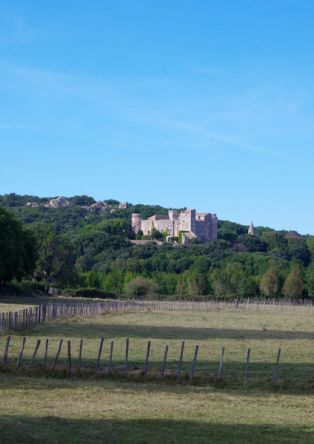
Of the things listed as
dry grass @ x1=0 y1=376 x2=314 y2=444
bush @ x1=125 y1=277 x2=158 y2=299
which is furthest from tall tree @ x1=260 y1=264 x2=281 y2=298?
dry grass @ x1=0 y1=376 x2=314 y2=444

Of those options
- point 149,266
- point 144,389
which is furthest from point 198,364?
point 149,266

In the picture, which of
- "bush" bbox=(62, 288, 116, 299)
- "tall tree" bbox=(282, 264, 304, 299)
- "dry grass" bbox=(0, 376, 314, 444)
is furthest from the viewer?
"tall tree" bbox=(282, 264, 304, 299)

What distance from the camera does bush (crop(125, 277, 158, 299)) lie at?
373 ft

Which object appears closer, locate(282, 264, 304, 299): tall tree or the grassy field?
the grassy field

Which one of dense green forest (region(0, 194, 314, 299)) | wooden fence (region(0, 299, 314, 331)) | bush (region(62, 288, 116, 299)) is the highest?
dense green forest (region(0, 194, 314, 299))

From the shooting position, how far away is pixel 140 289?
116 metres

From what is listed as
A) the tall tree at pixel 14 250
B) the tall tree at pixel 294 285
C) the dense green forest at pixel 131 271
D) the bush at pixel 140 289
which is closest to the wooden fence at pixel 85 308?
the tall tree at pixel 294 285

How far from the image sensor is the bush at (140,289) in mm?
113688

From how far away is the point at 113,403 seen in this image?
19.7 metres

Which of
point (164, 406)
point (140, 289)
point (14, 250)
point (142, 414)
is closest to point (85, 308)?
point (14, 250)

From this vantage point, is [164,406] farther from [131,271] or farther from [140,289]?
[131,271]

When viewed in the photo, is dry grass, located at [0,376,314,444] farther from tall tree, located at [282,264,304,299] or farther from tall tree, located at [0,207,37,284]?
tall tree, located at [282,264,304,299]

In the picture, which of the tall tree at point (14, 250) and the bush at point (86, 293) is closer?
the tall tree at point (14, 250)

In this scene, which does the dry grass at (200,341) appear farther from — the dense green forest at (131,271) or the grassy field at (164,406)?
the dense green forest at (131,271)
